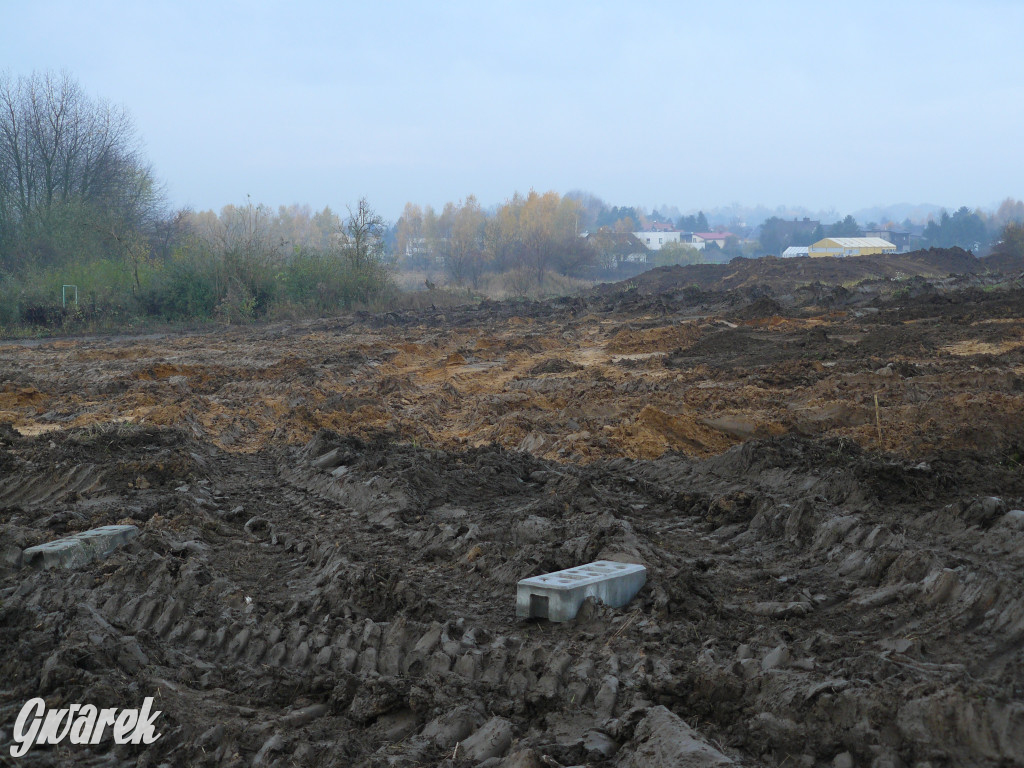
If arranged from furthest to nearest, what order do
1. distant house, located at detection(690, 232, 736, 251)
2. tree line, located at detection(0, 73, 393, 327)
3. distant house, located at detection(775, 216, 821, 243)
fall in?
distant house, located at detection(690, 232, 736, 251) → distant house, located at detection(775, 216, 821, 243) → tree line, located at detection(0, 73, 393, 327)

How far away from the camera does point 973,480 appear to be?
640cm

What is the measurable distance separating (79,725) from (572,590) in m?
2.37

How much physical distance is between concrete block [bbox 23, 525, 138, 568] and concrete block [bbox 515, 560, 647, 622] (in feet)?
10.0

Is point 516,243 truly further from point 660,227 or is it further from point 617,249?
point 660,227

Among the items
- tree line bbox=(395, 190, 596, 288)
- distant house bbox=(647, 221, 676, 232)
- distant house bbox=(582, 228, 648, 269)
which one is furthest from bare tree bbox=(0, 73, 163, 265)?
distant house bbox=(647, 221, 676, 232)

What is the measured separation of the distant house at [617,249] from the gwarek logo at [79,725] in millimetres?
77195

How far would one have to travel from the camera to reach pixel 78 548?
5.66 metres

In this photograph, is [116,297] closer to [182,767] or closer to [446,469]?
[446,469]

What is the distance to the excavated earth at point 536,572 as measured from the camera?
3.19m

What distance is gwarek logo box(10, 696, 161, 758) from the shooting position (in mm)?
3193

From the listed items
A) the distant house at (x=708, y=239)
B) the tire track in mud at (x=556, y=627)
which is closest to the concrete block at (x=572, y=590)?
the tire track in mud at (x=556, y=627)

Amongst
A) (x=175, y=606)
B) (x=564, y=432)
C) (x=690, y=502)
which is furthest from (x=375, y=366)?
(x=175, y=606)

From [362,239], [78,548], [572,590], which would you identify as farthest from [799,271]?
[78,548]

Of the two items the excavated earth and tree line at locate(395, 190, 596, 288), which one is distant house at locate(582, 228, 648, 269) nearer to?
tree line at locate(395, 190, 596, 288)
